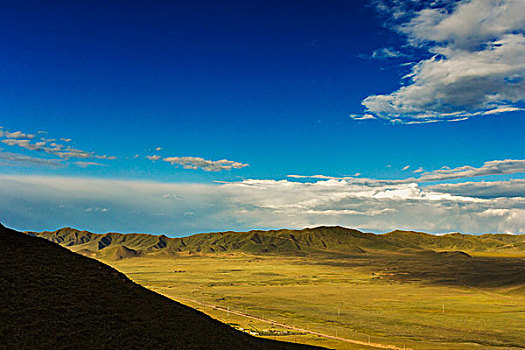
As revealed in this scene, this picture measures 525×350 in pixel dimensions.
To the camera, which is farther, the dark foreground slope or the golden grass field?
the golden grass field

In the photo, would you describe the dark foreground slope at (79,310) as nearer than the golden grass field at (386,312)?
Yes

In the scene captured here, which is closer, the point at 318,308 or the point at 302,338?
the point at 302,338

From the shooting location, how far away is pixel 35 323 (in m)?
35.9

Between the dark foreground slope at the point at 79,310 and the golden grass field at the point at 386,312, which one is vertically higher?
the dark foreground slope at the point at 79,310

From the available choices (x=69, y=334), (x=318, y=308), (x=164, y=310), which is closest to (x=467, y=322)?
(x=318, y=308)

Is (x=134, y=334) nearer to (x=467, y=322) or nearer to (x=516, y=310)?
(x=467, y=322)

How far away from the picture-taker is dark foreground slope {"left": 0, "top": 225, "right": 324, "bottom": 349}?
3578 centimetres

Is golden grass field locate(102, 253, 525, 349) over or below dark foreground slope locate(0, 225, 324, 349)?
below

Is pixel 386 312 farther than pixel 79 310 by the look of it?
Yes

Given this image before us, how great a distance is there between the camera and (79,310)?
136 feet

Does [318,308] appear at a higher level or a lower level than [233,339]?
lower

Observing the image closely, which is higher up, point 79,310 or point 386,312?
point 79,310

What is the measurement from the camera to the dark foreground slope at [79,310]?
1409 inches

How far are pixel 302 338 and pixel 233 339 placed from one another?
115ft
